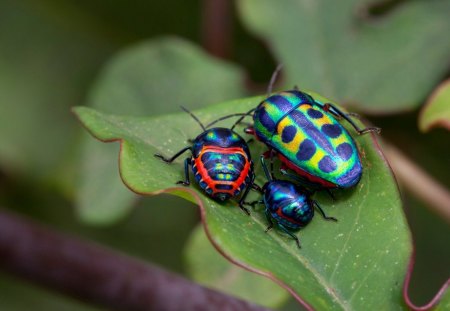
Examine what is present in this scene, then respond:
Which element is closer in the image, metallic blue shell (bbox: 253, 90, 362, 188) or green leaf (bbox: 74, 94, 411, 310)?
green leaf (bbox: 74, 94, 411, 310)

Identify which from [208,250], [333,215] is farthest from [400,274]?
[208,250]

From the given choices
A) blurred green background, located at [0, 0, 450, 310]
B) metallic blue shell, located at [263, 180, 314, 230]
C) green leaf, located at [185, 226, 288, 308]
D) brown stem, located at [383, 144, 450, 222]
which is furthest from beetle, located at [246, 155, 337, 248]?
blurred green background, located at [0, 0, 450, 310]

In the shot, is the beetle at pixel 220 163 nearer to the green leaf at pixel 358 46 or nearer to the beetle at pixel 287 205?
the beetle at pixel 287 205

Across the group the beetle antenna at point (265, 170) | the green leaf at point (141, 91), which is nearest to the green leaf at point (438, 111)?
the beetle antenna at point (265, 170)

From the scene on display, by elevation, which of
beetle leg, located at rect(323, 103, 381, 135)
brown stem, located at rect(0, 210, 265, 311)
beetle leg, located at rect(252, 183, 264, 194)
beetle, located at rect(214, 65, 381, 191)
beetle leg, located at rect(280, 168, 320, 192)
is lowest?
brown stem, located at rect(0, 210, 265, 311)

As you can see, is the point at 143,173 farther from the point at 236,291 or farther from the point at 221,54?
the point at 221,54

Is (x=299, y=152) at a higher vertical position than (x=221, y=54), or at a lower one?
higher

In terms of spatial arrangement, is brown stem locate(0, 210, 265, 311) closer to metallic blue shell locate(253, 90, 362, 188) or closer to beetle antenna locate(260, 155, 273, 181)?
beetle antenna locate(260, 155, 273, 181)
